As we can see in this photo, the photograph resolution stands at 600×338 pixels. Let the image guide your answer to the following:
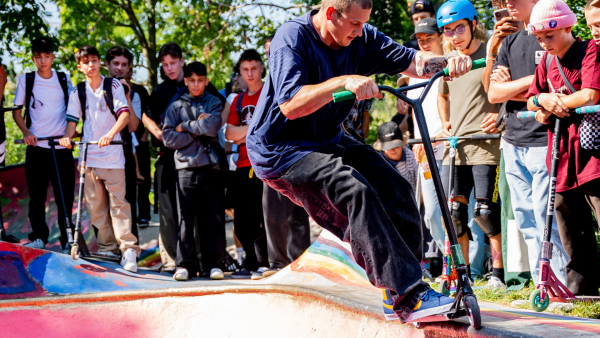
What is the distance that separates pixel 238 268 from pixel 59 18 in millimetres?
13233

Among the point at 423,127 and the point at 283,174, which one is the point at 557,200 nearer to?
the point at 423,127

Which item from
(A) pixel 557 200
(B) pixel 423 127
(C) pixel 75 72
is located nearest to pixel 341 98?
(B) pixel 423 127

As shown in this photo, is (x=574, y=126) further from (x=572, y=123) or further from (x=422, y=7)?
(x=422, y=7)

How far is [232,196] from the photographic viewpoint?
6.96 meters

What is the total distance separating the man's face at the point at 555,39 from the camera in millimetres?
3930

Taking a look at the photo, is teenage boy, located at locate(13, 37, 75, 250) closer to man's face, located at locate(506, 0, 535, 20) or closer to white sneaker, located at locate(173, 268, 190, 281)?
white sneaker, located at locate(173, 268, 190, 281)

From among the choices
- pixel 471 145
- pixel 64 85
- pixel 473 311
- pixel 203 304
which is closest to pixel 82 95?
pixel 64 85

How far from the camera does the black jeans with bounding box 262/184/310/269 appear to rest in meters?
6.34

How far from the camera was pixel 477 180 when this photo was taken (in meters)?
5.16

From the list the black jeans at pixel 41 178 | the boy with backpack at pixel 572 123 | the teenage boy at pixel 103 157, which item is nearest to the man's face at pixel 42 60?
the teenage boy at pixel 103 157

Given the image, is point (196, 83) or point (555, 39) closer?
point (555, 39)

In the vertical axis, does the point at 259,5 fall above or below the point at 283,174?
above

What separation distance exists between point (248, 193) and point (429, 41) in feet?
8.47

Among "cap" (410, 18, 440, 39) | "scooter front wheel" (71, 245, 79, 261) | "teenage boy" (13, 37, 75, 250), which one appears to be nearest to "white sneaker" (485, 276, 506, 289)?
"cap" (410, 18, 440, 39)
